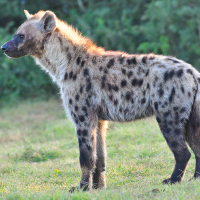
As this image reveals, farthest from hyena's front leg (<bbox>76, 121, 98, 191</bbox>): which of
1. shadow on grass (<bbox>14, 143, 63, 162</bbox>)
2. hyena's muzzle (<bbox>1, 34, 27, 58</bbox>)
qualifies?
shadow on grass (<bbox>14, 143, 63, 162</bbox>)

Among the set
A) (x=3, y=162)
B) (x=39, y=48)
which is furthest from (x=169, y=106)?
(x=3, y=162)

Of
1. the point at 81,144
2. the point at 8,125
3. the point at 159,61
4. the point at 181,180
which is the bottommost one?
the point at 8,125

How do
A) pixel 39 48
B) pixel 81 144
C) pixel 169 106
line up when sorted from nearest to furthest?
pixel 169 106, pixel 81 144, pixel 39 48

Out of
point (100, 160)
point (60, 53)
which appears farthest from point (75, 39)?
Result: point (100, 160)

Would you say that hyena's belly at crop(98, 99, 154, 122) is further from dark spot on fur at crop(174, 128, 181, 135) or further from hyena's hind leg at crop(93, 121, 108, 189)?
dark spot on fur at crop(174, 128, 181, 135)

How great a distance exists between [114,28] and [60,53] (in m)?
5.46

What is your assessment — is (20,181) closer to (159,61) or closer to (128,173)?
(128,173)

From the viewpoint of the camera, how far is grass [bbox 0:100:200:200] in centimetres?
298

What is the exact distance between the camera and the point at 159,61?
3277 millimetres

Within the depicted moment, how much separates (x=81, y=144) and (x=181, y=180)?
3.09 ft

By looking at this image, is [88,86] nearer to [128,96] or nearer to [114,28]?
[128,96]

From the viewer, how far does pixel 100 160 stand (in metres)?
3.64

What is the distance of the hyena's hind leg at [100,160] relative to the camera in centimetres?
357

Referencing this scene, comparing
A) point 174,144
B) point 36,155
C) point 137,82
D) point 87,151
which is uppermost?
A: point 137,82
